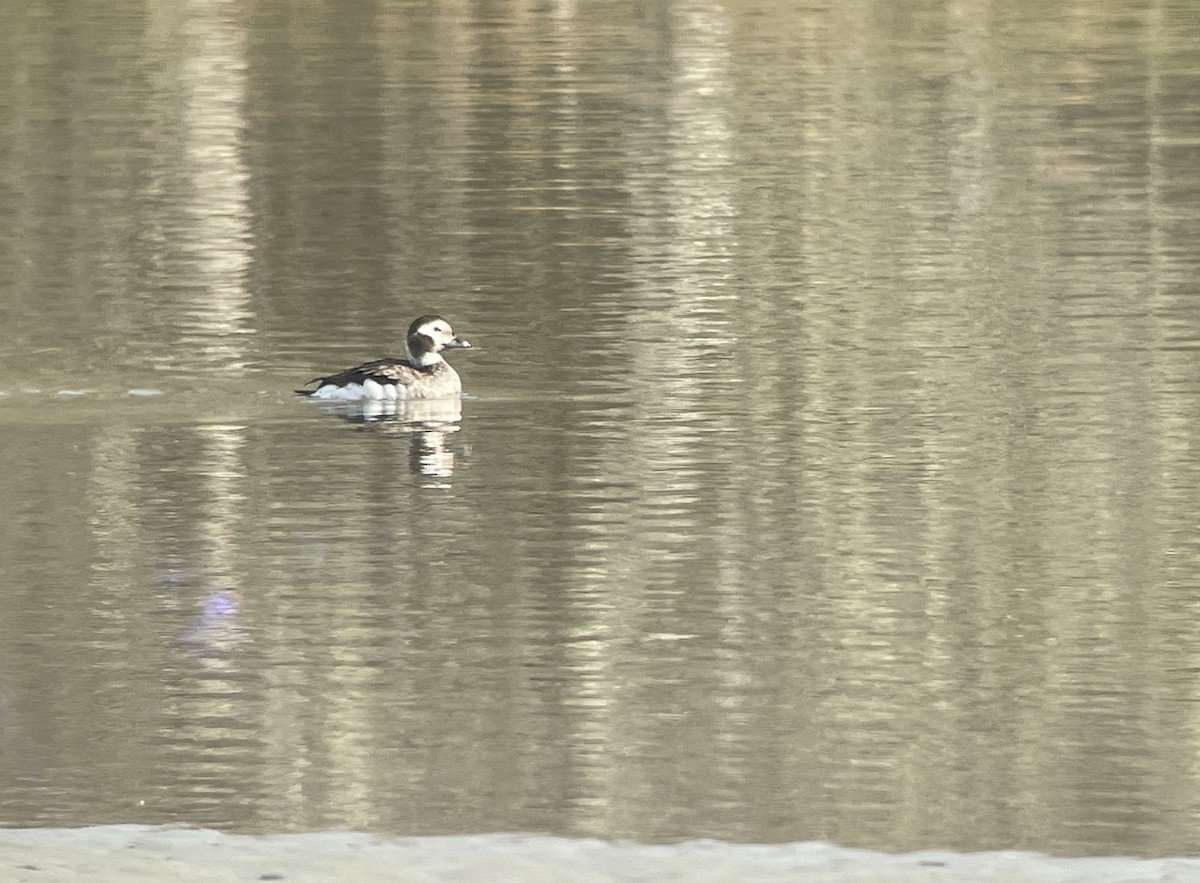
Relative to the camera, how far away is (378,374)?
17328 millimetres

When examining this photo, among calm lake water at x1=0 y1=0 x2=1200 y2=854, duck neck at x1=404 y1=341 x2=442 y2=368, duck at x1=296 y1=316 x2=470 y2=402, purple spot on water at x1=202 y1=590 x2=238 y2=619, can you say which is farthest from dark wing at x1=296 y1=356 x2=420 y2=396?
purple spot on water at x1=202 y1=590 x2=238 y2=619

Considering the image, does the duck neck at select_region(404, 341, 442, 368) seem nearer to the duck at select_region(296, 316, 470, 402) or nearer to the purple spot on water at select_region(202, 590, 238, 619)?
the duck at select_region(296, 316, 470, 402)

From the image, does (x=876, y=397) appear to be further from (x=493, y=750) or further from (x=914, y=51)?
(x=914, y=51)

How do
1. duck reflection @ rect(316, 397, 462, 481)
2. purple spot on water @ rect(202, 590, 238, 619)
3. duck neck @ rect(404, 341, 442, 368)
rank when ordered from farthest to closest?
duck neck @ rect(404, 341, 442, 368) < duck reflection @ rect(316, 397, 462, 481) < purple spot on water @ rect(202, 590, 238, 619)

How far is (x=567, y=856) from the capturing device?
26.6 feet

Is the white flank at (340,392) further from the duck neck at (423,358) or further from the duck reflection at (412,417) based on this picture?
the duck neck at (423,358)

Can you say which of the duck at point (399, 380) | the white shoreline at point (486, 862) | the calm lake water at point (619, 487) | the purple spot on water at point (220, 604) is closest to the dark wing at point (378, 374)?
the duck at point (399, 380)

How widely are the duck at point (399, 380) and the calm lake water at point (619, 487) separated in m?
0.24

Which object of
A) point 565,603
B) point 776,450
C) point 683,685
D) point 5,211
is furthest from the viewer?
point 5,211

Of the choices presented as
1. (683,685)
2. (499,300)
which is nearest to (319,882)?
(683,685)

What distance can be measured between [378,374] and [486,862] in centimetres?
948

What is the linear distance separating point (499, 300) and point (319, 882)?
1379 centimetres

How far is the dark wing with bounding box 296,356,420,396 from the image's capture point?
17172mm

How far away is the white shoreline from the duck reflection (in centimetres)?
783
